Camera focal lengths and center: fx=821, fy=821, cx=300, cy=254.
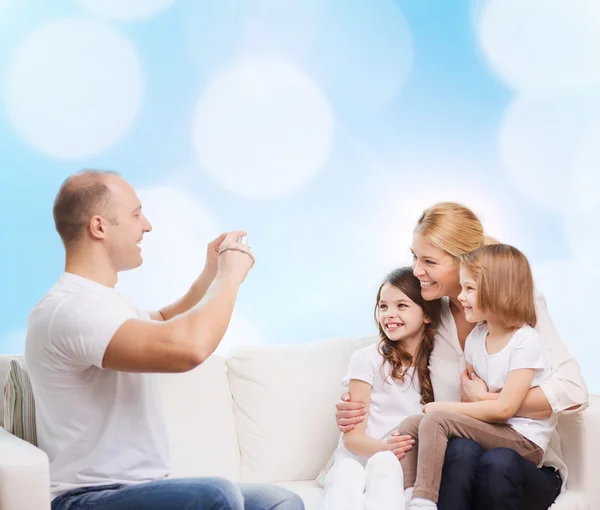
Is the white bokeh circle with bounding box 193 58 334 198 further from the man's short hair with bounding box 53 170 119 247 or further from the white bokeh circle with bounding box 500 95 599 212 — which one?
the man's short hair with bounding box 53 170 119 247

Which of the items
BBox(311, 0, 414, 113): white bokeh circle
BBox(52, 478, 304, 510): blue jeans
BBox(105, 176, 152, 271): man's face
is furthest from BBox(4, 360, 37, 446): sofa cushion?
BBox(311, 0, 414, 113): white bokeh circle

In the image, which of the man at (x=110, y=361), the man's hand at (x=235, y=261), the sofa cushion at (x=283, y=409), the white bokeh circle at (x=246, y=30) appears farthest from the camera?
the white bokeh circle at (x=246, y=30)

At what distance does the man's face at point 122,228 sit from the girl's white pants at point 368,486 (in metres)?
0.77

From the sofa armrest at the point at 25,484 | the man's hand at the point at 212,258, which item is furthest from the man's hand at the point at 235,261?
the sofa armrest at the point at 25,484

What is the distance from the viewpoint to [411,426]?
7.39 feet

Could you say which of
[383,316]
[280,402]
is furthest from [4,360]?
[383,316]

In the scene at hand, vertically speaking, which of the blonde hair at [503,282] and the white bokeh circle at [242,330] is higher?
the blonde hair at [503,282]

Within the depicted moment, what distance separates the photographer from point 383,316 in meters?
2.44

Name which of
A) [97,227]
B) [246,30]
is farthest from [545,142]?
[97,227]

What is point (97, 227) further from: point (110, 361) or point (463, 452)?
point (463, 452)

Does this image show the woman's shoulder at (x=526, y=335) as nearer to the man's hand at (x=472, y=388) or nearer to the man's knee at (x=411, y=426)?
the man's hand at (x=472, y=388)

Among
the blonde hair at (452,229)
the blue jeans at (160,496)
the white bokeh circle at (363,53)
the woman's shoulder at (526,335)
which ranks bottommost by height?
the blue jeans at (160,496)

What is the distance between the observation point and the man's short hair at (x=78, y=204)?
1.77 metres

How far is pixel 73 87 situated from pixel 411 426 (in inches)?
74.6
